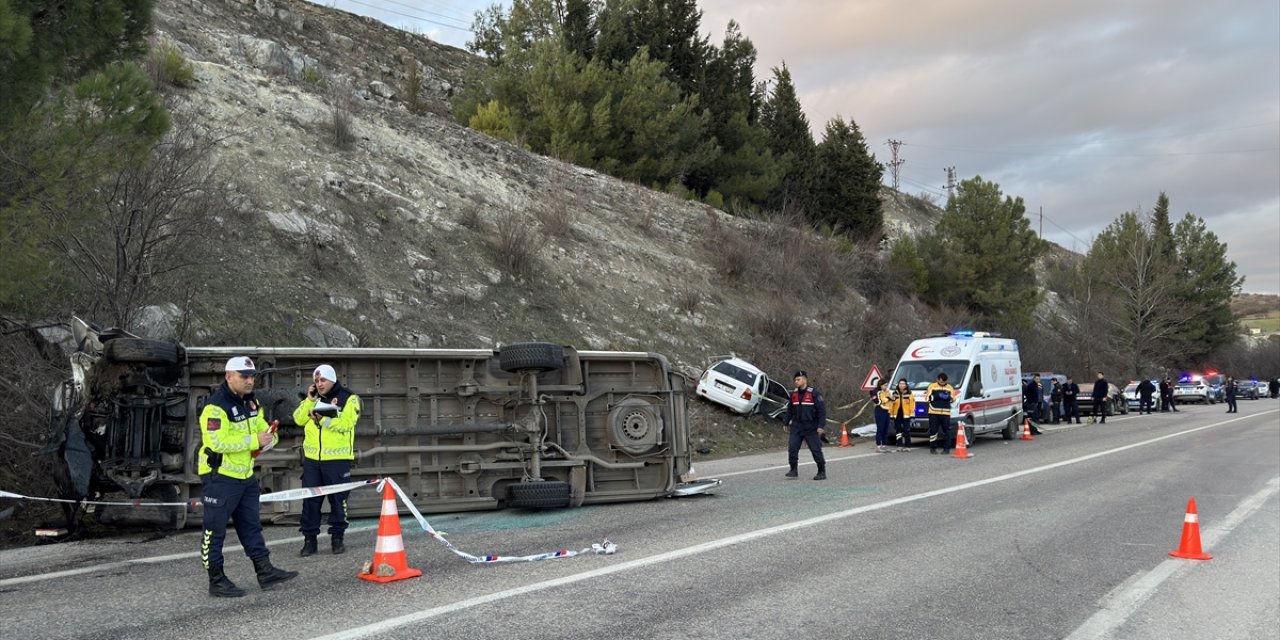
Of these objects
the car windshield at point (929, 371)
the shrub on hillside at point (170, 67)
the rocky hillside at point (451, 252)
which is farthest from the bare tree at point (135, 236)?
the car windshield at point (929, 371)

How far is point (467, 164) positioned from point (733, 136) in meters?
17.2

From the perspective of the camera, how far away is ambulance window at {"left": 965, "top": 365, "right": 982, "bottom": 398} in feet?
66.0

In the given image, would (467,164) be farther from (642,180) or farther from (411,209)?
(642,180)

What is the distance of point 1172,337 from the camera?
61.5m

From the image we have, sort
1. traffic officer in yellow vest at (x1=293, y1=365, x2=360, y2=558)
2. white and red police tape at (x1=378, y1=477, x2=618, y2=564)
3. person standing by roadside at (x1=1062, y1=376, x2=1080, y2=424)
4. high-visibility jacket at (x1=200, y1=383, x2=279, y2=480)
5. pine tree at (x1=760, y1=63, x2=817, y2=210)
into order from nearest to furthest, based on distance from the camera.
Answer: high-visibility jacket at (x1=200, y1=383, x2=279, y2=480) < white and red police tape at (x1=378, y1=477, x2=618, y2=564) < traffic officer in yellow vest at (x1=293, y1=365, x2=360, y2=558) < person standing by roadside at (x1=1062, y1=376, x2=1080, y2=424) < pine tree at (x1=760, y1=63, x2=817, y2=210)

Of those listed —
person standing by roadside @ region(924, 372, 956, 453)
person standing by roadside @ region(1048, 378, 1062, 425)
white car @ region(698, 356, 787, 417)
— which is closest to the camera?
person standing by roadside @ region(924, 372, 956, 453)

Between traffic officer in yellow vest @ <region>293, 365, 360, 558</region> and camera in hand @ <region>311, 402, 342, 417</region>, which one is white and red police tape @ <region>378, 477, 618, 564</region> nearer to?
traffic officer in yellow vest @ <region>293, 365, 360, 558</region>

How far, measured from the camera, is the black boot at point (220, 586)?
6.17 m

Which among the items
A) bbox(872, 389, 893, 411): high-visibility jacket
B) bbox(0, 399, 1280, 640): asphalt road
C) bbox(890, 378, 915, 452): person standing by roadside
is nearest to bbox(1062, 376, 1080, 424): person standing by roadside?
bbox(890, 378, 915, 452): person standing by roadside

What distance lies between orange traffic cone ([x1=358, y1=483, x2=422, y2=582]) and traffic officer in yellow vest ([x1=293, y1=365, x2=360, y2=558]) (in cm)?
105

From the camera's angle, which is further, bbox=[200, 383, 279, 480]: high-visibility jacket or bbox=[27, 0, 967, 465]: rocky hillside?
bbox=[27, 0, 967, 465]: rocky hillside

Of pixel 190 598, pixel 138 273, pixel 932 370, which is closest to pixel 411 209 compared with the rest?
pixel 138 273

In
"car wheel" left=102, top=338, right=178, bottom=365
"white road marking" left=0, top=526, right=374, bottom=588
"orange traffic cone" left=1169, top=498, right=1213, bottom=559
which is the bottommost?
"orange traffic cone" left=1169, top=498, right=1213, bottom=559

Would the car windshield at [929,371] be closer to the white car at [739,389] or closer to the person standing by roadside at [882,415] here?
the person standing by roadside at [882,415]
